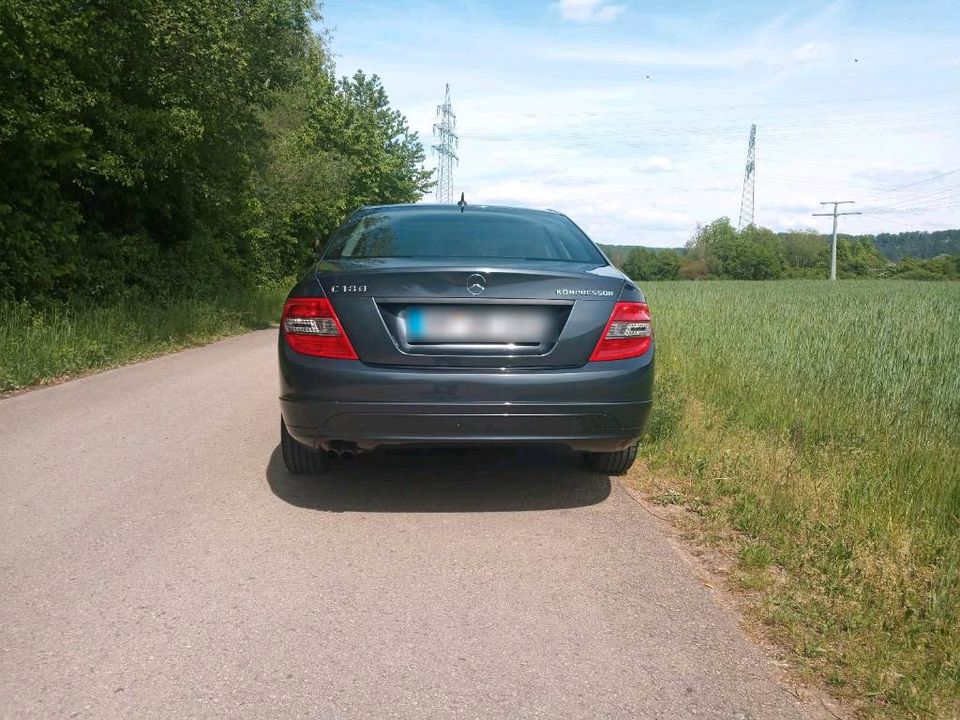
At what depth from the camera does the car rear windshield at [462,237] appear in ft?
16.2

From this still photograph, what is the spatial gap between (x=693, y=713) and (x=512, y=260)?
8.54 feet

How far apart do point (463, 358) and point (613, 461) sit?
1.45 meters

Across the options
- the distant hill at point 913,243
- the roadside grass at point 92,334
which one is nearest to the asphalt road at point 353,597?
the roadside grass at point 92,334

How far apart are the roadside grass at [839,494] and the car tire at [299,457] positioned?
6.36 ft

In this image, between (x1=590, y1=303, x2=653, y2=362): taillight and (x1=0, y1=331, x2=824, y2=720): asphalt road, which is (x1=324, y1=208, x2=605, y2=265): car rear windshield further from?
(x1=0, y1=331, x2=824, y2=720): asphalt road

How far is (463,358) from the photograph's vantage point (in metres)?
4.20

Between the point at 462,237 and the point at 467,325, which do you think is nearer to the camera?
the point at 467,325

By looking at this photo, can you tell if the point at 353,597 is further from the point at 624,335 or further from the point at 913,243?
the point at 913,243

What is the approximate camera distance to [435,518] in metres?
4.45

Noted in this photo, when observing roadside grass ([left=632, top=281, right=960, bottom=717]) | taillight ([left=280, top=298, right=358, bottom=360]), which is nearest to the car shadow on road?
roadside grass ([left=632, top=281, right=960, bottom=717])

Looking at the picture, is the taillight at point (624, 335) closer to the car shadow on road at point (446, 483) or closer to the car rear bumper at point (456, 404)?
the car rear bumper at point (456, 404)

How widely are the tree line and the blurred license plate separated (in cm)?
8059

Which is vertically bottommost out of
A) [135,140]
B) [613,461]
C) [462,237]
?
[613,461]

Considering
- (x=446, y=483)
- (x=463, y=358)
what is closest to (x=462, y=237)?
(x=463, y=358)
